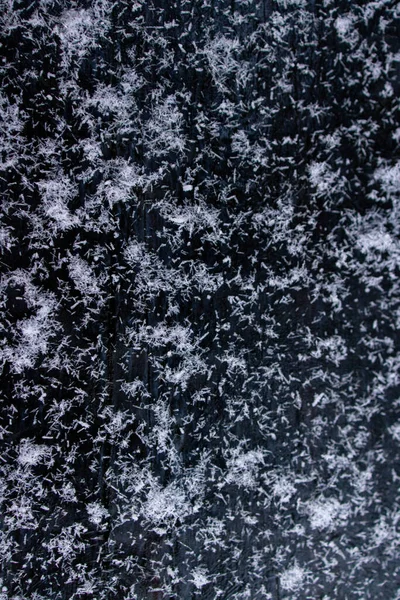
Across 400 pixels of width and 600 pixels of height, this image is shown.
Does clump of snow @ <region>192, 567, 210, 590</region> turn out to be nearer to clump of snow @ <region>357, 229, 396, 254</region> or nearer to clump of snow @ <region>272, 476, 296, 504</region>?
clump of snow @ <region>272, 476, 296, 504</region>

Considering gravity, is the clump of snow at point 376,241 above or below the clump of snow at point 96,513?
above

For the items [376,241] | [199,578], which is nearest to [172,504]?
[199,578]

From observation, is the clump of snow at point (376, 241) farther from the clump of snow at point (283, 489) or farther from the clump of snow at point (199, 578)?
the clump of snow at point (199, 578)

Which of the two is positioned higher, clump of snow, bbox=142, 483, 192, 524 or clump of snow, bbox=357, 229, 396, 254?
clump of snow, bbox=357, 229, 396, 254

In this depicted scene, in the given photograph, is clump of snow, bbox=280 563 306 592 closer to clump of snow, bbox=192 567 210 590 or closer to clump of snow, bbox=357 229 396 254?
clump of snow, bbox=192 567 210 590

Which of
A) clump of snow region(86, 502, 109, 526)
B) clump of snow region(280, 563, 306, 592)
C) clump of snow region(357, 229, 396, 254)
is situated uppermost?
clump of snow region(357, 229, 396, 254)

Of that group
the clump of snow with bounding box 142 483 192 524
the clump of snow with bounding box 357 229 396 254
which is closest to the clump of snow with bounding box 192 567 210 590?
the clump of snow with bounding box 142 483 192 524

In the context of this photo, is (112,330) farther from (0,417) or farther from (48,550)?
(48,550)

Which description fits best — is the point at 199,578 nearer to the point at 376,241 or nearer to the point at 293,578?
the point at 293,578

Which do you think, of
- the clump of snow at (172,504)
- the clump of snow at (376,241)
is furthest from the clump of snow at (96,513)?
the clump of snow at (376,241)

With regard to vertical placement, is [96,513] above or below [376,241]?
below

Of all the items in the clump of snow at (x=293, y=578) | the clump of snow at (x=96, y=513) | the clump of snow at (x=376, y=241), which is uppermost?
the clump of snow at (x=376, y=241)

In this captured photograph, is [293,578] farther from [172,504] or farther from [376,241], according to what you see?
[376,241]

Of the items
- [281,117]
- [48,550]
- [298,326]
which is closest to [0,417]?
[48,550]
